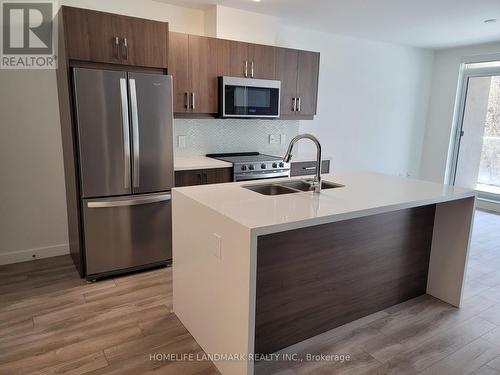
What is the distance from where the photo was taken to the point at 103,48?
9.14ft

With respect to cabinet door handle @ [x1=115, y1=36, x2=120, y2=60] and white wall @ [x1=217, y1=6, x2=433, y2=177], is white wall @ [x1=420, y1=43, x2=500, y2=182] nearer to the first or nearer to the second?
white wall @ [x1=217, y1=6, x2=433, y2=177]

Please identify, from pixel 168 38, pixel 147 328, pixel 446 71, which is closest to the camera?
pixel 147 328

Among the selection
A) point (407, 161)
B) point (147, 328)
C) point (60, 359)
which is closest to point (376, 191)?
point (147, 328)

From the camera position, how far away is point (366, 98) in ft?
18.1

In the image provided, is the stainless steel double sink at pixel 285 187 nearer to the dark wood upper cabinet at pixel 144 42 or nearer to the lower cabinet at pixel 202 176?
the lower cabinet at pixel 202 176

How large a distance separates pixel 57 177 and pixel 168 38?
170cm

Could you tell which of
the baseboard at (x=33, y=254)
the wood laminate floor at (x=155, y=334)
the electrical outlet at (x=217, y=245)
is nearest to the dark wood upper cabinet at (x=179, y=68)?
the wood laminate floor at (x=155, y=334)

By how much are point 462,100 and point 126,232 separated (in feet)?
19.2

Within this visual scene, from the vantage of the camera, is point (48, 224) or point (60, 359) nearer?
point (60, 359)

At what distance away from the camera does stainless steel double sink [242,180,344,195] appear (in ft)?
8.00

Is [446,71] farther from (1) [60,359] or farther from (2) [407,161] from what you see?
(1) [60,359]

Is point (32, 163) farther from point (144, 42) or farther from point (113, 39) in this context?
point (144, 42)

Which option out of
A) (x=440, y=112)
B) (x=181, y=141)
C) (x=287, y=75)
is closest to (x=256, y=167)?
(x=181, y=141)

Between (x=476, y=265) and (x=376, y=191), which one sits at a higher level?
(x=376, y=191)
